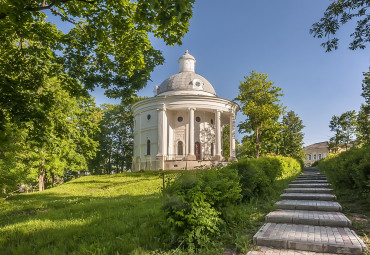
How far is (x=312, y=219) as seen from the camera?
5.82 meters

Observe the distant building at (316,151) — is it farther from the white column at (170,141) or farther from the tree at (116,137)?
the white column at (170,141)

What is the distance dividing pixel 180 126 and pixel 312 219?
26579 millimetres

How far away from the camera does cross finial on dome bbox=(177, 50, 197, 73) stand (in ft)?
127

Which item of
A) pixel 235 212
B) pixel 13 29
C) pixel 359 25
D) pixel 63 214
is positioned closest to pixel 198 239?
pixel 235 212

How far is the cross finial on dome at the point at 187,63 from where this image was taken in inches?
1528

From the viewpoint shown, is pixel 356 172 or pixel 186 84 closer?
pixel 356 172

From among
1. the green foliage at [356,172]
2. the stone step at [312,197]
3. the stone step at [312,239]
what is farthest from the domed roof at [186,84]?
the stone step at [312,239]

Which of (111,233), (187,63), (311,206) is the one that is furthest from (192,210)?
(187,63)

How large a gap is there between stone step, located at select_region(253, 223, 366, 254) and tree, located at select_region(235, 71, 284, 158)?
24.3 m

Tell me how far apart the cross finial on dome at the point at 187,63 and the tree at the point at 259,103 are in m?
10.7

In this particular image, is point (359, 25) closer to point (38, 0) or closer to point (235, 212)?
point (235, 212)

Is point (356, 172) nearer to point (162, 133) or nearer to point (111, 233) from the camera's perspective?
point (111, 233)

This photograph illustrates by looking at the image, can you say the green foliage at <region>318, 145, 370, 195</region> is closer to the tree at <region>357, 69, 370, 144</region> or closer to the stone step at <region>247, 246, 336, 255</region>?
the stone step at <region>247, 246, 336, 255</region>

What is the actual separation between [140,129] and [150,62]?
25.2 m
